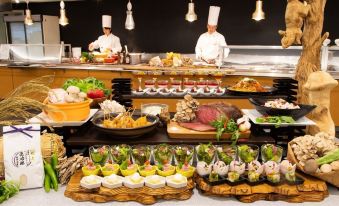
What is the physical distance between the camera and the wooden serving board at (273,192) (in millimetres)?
1754

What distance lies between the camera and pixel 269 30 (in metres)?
8.81

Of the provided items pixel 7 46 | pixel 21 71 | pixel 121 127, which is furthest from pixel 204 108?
pixel 7 46

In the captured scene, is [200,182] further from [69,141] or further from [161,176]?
[69,141]

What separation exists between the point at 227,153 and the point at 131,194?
59cm

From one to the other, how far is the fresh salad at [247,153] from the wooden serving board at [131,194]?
1.21ft

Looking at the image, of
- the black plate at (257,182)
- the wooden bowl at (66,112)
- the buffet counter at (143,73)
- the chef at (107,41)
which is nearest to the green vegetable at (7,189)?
the wooden bowl at (66,112)

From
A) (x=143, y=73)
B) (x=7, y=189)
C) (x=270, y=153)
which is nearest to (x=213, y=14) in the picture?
(x=143, y=73)

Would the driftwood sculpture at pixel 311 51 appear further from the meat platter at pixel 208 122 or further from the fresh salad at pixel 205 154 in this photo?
the fresh salad at pixel 205 154

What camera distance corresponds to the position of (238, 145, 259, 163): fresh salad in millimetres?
1910

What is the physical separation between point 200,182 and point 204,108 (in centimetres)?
69

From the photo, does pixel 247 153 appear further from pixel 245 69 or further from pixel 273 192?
pixel 245 69

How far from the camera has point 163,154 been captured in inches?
76.7

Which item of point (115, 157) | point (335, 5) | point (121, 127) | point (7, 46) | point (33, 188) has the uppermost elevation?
point (335, 5)

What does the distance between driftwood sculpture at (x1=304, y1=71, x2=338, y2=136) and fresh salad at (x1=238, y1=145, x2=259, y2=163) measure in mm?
730
